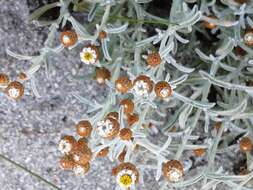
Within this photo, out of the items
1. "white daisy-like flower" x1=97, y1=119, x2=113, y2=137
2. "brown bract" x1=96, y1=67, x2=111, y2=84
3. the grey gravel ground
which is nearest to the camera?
"white daisy-like flower" x1=97, y1=119, x2=113, y2=137

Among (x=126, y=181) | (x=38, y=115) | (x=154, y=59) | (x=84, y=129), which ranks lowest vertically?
(x=126, y=181)

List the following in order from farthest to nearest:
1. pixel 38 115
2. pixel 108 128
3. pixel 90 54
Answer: pixel 38 115, pixel 90 54, pixel 108 128

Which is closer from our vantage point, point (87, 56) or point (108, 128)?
point (108, 128)

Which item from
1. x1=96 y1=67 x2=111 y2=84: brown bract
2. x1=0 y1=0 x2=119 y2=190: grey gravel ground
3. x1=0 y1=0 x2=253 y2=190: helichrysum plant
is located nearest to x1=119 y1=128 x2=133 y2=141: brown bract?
x1=0 y1=0 x2=253 y2=190: helichrysum plant

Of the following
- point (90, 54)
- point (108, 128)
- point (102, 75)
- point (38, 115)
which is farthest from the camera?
point (38, 115)

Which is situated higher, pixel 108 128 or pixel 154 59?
pixel 154 59

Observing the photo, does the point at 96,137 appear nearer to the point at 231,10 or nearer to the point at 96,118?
the point at 96,118

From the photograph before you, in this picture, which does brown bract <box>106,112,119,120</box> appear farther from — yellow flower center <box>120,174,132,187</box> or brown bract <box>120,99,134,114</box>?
yellow flower center <box>120,174,132,187</box>

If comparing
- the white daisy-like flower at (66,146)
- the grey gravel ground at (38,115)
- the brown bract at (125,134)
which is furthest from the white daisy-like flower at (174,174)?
the grey gravel ground at (38,115)

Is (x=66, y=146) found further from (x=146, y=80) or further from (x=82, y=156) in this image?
(x=146, y=80)

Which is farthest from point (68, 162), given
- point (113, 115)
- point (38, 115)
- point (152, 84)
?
point (38, 115)
